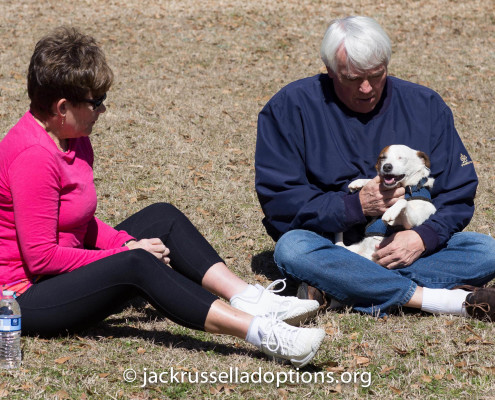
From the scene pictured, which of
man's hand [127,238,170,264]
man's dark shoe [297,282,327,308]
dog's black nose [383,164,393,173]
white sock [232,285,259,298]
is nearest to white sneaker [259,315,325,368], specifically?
white sock [232,285,259,298]

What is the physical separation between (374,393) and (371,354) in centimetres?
47

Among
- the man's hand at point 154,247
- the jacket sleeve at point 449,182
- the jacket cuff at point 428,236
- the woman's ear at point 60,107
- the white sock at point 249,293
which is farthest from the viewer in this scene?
the jacket sleeve at point 449,182

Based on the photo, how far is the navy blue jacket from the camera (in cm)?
455

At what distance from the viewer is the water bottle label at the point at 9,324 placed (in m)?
3.42

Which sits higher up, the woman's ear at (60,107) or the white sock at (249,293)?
the woman's ear at (60,107)

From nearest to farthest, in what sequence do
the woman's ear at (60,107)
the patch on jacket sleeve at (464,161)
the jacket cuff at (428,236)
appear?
the woman's ear at (60,107) < the jacket cuff at (428,236) < the patch on jacket sleeve at (464,161)

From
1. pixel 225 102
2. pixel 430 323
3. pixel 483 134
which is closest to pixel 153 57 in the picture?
pixel 225 102

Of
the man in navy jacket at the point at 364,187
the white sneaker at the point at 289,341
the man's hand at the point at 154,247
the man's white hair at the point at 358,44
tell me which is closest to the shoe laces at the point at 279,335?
the white sneaker at the point at 289,341

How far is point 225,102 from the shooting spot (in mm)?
10422

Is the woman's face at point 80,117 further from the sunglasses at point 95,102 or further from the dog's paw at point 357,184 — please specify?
the dog's paw at point 357,184

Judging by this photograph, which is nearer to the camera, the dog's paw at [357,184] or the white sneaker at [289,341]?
the white sneaker at [289,341]

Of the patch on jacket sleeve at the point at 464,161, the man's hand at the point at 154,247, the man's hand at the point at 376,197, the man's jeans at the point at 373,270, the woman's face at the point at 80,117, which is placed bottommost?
the man's jeans at the point at 373,270

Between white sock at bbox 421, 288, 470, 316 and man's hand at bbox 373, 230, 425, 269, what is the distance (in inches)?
9.3

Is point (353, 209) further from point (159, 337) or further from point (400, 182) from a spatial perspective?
point (159, 337)
